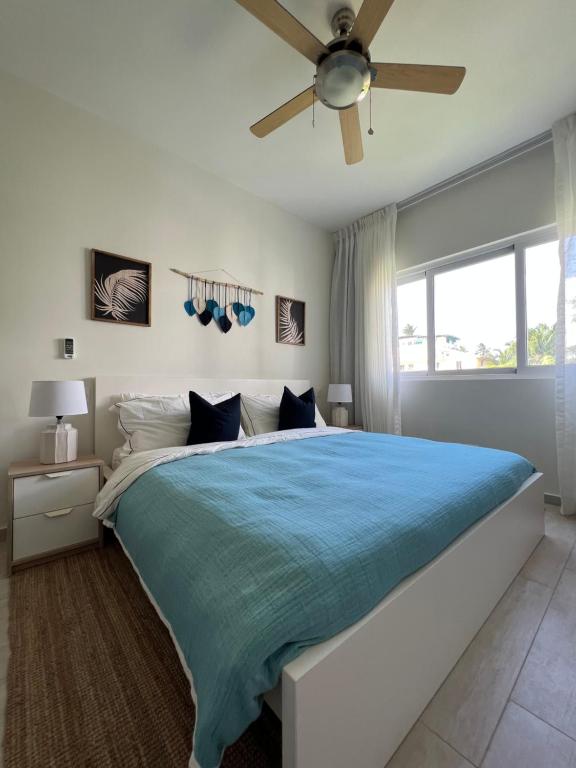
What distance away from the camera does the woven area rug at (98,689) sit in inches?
32.6

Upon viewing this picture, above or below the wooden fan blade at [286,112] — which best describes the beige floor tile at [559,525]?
below

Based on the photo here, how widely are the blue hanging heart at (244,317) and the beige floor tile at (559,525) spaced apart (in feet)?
9.17

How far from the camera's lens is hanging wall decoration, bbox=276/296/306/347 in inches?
132

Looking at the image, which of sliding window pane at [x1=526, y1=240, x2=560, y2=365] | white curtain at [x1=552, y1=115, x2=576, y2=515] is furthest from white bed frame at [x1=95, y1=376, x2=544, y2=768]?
sliding window pane at [x1=526, y1=240, x2=560, y2=365]

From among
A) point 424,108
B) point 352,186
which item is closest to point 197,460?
point 424,108

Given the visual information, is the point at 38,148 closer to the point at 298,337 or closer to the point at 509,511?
the point at 298,337

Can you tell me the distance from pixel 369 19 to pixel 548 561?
8.97ft

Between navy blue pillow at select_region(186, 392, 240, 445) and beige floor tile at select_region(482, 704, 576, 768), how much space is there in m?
1.72

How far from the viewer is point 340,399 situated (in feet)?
10.9

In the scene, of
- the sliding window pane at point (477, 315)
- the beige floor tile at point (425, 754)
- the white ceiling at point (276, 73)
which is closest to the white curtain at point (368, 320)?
the sliding window pane at point (477, 315)

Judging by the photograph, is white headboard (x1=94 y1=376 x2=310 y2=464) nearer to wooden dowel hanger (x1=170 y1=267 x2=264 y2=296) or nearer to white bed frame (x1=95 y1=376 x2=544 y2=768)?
wooden dowel hanger (x1=170 y1=267 x2=264 y2=296)

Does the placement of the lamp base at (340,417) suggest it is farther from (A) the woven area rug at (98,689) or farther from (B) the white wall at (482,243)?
(A) the woven area rug at (98,689)

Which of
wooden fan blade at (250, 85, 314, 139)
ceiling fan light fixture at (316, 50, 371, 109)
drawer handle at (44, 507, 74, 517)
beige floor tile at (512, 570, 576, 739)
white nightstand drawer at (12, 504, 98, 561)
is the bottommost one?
beige floor tile at (512, 570, 576, 739)

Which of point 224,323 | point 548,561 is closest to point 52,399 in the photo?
point 224,323
